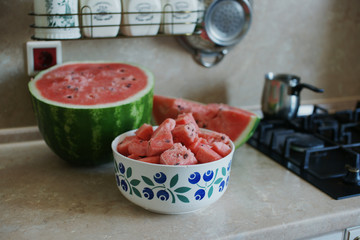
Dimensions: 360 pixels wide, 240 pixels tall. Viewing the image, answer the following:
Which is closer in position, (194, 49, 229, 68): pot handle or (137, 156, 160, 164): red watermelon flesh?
(137, 156, 160, 164): red watermelon flesh

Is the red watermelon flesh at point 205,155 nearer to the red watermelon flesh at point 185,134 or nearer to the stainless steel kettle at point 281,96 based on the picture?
the red watermelon flesh at point 185,134

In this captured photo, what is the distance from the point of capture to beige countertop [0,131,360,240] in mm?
854

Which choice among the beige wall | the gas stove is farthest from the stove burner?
the beige wall

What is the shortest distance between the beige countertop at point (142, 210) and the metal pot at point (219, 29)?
0.47 m

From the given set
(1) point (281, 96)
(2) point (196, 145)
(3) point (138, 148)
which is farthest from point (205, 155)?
(1) point (281, 96)

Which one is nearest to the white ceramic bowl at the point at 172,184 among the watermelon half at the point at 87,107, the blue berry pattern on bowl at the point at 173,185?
the blue berry pattern on bowl at the point at 173,185

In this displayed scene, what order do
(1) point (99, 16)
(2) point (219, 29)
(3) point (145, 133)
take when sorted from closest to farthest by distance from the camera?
(3) point (145, 133)
(1) point (99, 16)
(2) point (219, 29)

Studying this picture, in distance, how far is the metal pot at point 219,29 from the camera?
1341 millimetres

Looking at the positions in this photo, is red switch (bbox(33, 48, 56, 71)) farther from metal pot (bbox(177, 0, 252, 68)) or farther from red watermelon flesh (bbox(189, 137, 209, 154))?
red watermelon flesh (bbox(189, 137, 209, 154))

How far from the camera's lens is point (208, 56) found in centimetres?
145

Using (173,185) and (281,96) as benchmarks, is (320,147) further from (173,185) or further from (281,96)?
(173,185)

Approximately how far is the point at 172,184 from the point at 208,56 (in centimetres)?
70

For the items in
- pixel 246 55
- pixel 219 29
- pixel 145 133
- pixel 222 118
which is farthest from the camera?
pixel 246 55

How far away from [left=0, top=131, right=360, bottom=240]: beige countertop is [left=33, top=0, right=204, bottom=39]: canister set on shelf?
0.39 metres
